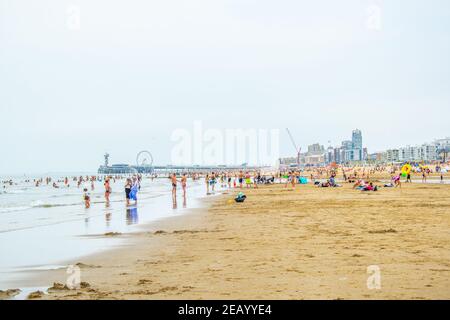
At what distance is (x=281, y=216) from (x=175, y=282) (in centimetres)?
1313

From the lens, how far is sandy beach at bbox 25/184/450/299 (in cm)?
752

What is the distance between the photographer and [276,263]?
32.6 ft

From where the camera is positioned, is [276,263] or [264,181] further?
[264,181]

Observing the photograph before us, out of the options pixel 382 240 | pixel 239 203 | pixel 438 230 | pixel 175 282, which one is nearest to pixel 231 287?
pixel 175 282

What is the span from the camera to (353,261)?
32.3 feet

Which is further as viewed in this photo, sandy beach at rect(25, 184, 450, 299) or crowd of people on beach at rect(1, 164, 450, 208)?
crowd of people on beach at rect(1, 164, 450, 208)

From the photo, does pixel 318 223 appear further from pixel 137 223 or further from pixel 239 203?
pixel 239 203

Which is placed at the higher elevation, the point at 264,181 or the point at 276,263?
the point at 276,263

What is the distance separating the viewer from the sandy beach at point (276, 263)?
296 inches

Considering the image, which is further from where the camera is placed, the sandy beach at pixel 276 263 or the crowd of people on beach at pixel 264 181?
the crowd of people on beach at pixel 264 181

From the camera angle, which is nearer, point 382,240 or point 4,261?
point 4,261
